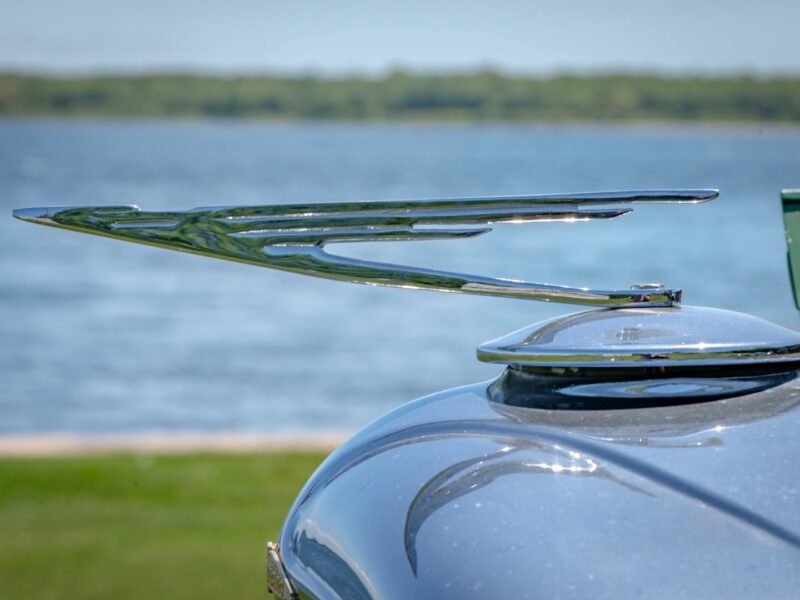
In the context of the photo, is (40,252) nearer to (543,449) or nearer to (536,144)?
(536,144)

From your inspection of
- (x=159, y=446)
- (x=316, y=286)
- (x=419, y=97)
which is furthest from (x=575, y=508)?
(x=419, y=97)

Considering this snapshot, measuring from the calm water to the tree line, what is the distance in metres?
0.91

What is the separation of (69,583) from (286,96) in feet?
165

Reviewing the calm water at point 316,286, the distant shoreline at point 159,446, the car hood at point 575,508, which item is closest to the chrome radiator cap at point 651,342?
the car hood at point 575,508

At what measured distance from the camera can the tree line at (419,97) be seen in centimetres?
1035

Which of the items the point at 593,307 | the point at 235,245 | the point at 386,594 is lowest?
the point at 386,594

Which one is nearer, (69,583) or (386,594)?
(386,594)

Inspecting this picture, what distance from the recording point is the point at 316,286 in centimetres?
2877

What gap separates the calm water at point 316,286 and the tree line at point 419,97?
91cm

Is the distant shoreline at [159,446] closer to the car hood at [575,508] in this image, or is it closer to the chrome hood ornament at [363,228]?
the chrome hood ornament at [363,228]

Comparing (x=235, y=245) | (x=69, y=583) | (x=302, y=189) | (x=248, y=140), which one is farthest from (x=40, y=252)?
(x=248, y=140)

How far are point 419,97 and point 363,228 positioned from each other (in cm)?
4067

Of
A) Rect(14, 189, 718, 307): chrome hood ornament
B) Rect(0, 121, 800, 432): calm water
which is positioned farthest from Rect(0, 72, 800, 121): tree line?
Rect(14, 189, 718, 307): chrome hood ornament

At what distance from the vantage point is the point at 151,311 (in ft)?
76.2
